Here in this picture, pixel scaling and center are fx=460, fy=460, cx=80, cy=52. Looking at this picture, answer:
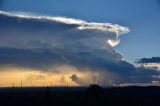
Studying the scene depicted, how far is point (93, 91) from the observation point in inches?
5664

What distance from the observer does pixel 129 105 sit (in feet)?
310

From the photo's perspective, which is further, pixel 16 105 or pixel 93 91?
pixel 93 91

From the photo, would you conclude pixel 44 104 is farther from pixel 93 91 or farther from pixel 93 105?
pixel 93 91

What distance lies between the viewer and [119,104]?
332 feet

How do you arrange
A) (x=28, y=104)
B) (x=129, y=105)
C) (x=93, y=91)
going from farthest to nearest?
(x=93, y=91) < (x=28, y=104) < (x=129, y=105)

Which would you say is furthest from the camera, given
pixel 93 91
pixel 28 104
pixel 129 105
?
pixel 93 91

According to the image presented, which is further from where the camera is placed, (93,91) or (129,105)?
(93,91)

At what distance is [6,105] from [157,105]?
33.5 metres

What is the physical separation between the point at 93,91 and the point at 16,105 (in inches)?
1863

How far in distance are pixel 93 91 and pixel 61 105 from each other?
45075 mm

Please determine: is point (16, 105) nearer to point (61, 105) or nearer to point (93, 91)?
point (61, 105)

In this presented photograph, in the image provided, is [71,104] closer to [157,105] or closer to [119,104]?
[119,104]

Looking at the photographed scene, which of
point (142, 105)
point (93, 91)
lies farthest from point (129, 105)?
point (93, 91)

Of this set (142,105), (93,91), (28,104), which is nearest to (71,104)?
(28,104)
